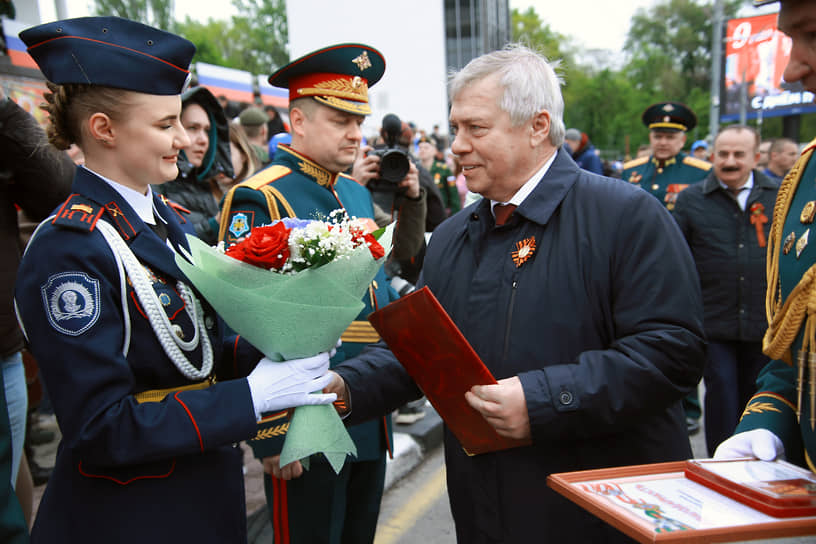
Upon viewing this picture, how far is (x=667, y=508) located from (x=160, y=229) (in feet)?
4.78

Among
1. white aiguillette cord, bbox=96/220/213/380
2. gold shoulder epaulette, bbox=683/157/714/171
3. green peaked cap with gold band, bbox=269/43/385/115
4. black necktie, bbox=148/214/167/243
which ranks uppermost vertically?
green peaked cap with gold band, bbox=269/43/385/115

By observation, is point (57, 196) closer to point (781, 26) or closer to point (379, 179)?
point (379, 179)

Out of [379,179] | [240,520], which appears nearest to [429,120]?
[379,179]

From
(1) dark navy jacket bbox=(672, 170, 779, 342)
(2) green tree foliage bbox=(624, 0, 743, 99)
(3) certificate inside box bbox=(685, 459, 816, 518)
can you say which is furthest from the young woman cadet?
(2) green tree foliage bbox=(624, 0, 743, 99)

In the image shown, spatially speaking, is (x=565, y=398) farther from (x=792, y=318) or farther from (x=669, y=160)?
(x=669, y=160)

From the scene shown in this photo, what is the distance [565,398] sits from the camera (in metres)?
1.60

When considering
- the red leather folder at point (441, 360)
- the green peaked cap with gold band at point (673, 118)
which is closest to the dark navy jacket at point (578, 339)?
the red leather folder at point (441, 360)

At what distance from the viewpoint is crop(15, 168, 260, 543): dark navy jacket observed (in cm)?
135

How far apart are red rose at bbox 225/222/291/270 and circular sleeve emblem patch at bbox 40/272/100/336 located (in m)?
0.33

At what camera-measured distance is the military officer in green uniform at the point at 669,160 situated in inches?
220

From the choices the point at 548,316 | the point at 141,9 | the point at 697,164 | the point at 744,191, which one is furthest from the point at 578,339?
the point at 141,9

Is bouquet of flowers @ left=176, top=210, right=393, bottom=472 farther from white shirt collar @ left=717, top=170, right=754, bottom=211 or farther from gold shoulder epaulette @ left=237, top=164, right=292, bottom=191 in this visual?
white shirt collar @ left=717, top=170, right=754, bottom=211

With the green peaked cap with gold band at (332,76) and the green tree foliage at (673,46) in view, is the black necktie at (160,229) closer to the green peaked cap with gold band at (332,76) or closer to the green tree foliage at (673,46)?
the green peaked cap with gold band at (332,76)

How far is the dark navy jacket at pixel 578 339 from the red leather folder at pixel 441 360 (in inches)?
4.2
